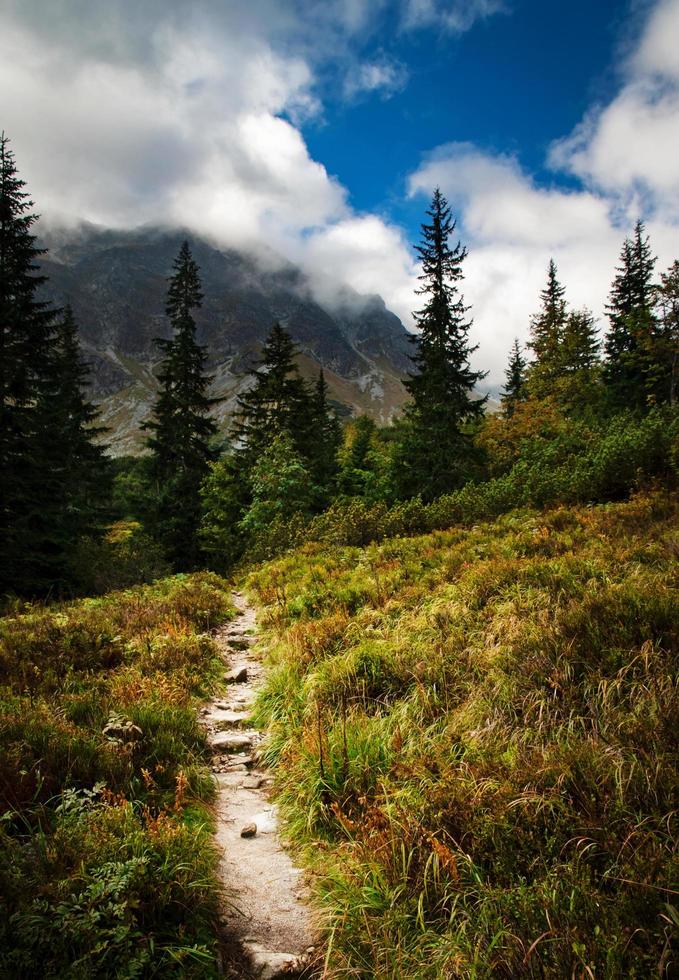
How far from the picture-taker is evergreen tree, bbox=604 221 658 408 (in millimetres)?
30469

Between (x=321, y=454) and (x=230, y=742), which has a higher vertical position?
(x=321, y=454)

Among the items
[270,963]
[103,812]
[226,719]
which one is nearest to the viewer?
[270,963]

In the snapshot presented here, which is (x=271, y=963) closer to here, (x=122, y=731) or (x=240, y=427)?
(x=122, y=731)

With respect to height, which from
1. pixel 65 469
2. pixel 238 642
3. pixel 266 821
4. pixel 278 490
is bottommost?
pixel 266 821

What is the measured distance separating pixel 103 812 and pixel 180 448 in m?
26.5

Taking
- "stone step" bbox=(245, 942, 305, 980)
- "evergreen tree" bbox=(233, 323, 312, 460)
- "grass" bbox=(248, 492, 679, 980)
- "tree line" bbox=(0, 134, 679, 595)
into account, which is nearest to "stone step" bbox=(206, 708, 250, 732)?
"grass" bbox=(248, 492, 679, 980)

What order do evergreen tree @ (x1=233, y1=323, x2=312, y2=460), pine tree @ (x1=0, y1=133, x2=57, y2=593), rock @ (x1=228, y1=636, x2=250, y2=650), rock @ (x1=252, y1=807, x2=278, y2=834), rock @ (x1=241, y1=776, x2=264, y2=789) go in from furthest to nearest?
1. evergreen tree @ (x1=233, y1=323, x2=312, y2=460)
2. pine tree @ (x1=0, y1=133, x2=57, y2=593)
3. rock @ (x1=228, y1=636, x2=250, y2=650)
4. rock @ (x1=241, y1=776, x2=264, y2=789)
5. rock @ (x1=252, y1=807, x2=278, y2=834)

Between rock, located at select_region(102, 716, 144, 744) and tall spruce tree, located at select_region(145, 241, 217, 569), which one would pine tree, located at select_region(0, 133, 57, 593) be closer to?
tall spruce tree, located at select_region(145, 241, 217, 569)

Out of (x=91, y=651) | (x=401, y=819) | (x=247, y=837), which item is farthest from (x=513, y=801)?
(x=91, y=651)

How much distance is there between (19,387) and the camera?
17.4 metres

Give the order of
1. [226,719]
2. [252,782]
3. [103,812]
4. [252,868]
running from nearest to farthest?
[103,812]
[252,868]
[252,782]
[226,719]

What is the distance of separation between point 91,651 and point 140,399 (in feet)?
689

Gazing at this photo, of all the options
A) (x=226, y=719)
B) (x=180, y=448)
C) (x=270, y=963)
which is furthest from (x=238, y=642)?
(x=180, y=448)

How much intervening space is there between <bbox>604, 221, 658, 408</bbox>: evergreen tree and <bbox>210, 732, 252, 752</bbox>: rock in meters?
31.8
